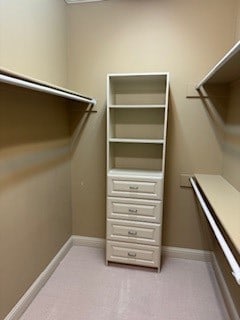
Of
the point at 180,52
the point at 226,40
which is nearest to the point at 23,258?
the point at 180,52

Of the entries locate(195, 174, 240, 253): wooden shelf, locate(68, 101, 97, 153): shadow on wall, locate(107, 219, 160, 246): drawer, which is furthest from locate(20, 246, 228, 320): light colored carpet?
locate(68, 101, 97, 153): shadow on wall

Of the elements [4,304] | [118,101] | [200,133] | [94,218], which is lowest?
[4,304]

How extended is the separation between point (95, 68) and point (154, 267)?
216cm

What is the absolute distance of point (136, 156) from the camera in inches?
99.9

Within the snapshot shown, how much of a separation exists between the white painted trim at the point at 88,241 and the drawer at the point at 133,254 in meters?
0.37

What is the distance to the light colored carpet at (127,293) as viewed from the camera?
1.83 meters

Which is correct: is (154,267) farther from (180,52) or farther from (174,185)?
(180,52)

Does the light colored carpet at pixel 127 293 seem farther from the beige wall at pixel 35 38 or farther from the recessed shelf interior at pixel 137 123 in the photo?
the beige wall at pixel 35 38

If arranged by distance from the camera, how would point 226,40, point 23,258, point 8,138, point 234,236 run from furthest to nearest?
point 226,40 → point 23,258 → point 8,138 → point 234,236

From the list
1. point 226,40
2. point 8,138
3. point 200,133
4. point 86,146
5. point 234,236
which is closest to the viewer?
point 234,236

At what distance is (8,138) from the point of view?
5.21ft

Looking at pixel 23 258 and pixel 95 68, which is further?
pixel 95 68

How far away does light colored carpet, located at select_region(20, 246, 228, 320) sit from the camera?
183 centimetres

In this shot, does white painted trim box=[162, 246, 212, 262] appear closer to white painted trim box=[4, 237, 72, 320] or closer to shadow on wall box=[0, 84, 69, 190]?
white painted trim box=[4, 237, 72, 320]
